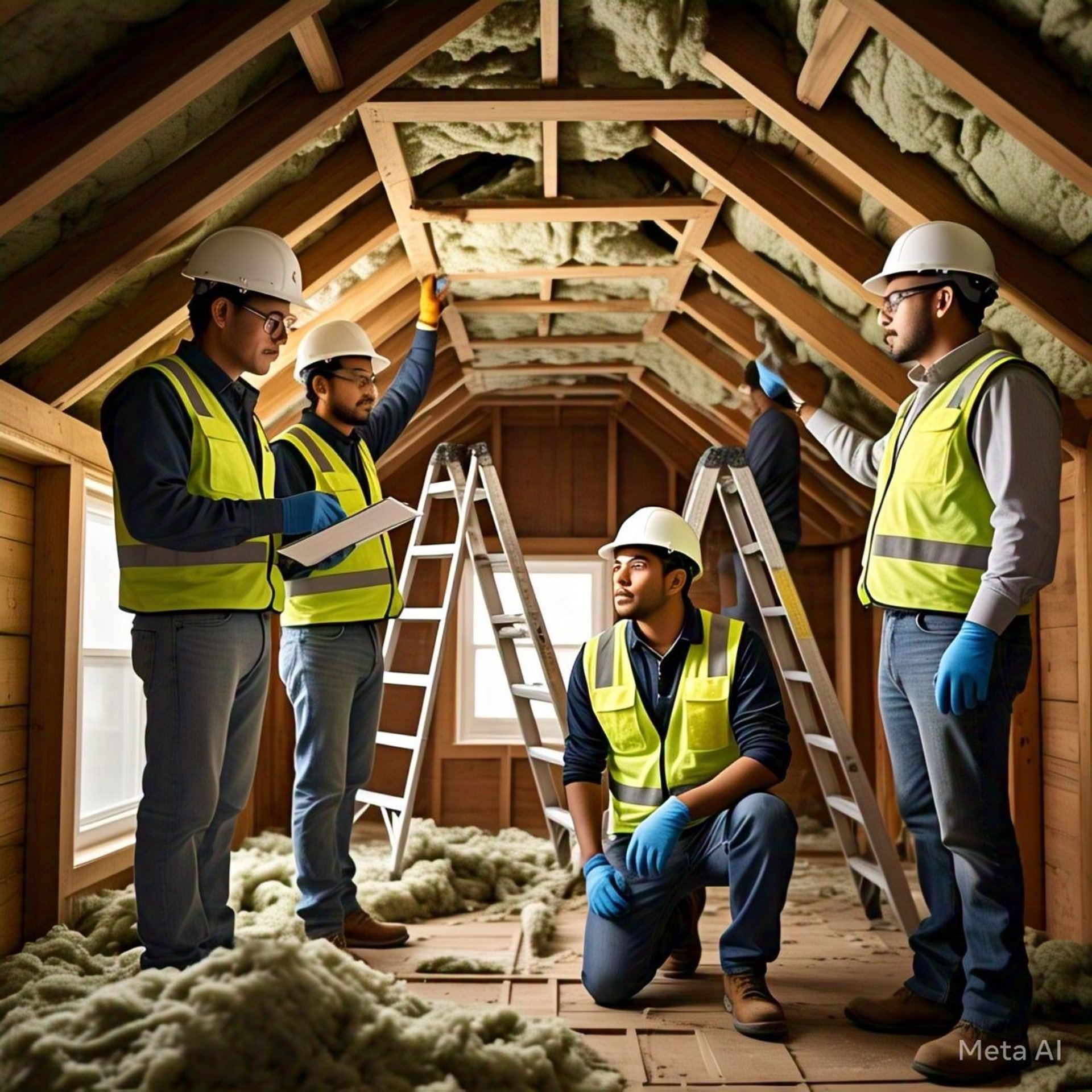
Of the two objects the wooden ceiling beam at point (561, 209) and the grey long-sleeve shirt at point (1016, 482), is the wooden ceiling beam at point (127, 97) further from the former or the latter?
the grey long-sleeve shirt at point (1016, 482)

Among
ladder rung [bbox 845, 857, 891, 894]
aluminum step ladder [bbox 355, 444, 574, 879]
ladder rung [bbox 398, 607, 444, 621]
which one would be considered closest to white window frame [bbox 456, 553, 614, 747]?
aluminum step ladder [bbox 355, 444, 574, 879]

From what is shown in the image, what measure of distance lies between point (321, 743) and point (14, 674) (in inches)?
32.9

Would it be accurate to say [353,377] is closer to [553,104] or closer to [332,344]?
[332,344]

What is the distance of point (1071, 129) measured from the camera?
7.18 ft

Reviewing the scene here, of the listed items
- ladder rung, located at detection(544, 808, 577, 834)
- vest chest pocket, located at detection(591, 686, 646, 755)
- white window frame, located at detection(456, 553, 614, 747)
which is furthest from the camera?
white window frame, located at detection(456, 553, 614, 747)

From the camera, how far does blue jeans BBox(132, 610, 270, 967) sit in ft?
7.07

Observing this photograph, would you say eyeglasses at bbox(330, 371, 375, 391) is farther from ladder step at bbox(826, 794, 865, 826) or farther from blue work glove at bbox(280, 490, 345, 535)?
ladder step at bbox(826, 794, 865, 826)

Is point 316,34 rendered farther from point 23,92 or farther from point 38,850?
point 38,850

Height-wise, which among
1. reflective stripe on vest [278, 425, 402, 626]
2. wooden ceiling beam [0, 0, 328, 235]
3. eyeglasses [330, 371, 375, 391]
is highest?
wooden ceiling beam [0, 0, 328, 235]

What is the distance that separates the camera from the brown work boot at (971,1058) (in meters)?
2.14

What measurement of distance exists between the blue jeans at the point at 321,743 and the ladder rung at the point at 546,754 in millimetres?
945

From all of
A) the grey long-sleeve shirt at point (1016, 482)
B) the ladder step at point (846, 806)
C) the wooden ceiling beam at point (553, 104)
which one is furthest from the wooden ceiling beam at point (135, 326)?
the ladder step at point (846, 806)

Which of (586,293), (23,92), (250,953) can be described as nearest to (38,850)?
(250,953)

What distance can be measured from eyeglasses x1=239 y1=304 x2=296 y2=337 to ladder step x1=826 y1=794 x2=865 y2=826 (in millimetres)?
2105
